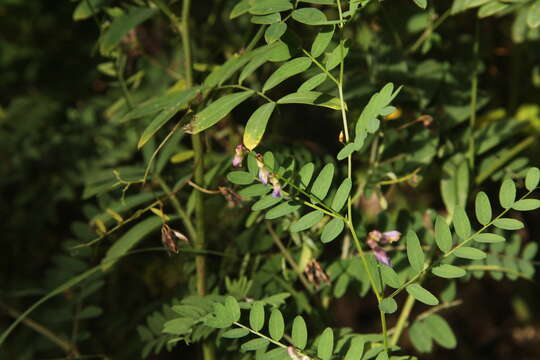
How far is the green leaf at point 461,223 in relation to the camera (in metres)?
0.79

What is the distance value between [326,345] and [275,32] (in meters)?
0.42

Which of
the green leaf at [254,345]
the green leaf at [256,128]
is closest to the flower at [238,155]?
the green leaf at [256,128]

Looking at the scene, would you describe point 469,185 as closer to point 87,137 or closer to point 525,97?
point 525,97

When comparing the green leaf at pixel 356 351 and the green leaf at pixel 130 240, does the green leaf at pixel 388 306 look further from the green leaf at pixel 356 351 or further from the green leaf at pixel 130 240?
the green leaf at pixel 130 240

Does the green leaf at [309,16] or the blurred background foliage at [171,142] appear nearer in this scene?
the green leaf at [309,16]

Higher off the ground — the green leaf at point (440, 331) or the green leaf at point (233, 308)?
the green leaf at point (233, 308)

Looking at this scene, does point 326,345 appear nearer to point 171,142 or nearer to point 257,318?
point 257,318

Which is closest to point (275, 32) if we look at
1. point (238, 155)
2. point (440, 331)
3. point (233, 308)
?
point (238, 155)

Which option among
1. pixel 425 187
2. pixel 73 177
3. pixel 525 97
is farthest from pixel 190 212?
pixel 525 97

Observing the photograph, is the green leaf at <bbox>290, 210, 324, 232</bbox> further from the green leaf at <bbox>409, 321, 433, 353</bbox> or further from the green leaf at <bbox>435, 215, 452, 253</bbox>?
the green leaf at <bbox>409, 321, 433, 353</bbox>

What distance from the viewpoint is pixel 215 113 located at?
0.80m

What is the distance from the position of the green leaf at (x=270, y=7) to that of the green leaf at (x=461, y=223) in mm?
352

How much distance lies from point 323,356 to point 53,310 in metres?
0.63

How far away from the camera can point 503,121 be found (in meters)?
1.22
